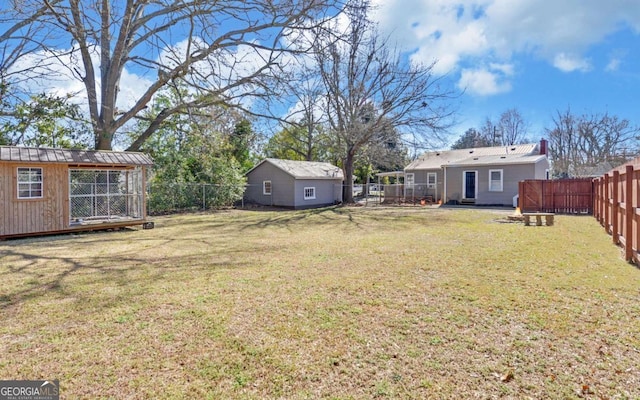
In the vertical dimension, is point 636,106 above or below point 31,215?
above

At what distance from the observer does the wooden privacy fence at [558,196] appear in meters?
15.1

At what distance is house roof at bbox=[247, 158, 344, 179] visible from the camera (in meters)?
21.4

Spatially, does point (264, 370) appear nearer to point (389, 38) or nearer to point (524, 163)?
point (524, 163)

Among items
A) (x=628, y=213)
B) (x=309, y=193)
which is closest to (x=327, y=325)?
(x=628, y=213)

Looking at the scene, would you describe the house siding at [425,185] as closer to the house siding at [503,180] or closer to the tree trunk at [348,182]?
the house siding at [503,180]

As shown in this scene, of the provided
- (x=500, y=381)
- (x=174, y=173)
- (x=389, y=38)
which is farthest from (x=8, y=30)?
(x=389, y=38)

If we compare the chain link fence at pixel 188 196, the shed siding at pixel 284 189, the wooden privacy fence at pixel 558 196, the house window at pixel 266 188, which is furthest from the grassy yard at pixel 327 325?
the house window at pixel 266 188

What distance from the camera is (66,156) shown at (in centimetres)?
977

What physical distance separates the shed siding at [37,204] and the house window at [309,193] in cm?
1384

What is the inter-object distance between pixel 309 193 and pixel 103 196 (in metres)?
12.8

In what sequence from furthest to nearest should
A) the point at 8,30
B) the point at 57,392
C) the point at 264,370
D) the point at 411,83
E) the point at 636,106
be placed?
the point at 636,106, the point at 411,83, the point at 8,30, the point at 264,370, the point at 57,392

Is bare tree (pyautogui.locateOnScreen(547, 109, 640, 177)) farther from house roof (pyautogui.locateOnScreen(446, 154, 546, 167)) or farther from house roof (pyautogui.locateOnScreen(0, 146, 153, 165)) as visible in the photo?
house roof (pyautogui.locateOnScreen(0, 146, 153, 165))

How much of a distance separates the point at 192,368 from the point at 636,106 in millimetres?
41876

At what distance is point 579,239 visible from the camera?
8.31 metres
